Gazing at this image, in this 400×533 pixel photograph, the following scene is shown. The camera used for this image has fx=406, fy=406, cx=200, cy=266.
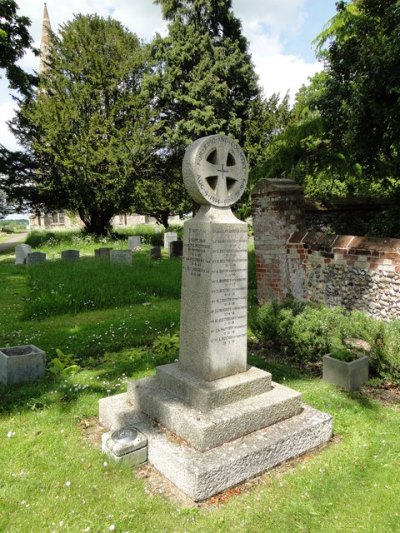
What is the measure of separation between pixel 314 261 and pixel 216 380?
4.57m

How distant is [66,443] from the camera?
383 centimetres

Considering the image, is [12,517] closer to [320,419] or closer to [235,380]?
[235,380]

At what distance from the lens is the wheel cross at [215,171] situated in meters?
3.72

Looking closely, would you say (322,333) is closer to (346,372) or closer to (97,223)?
(346,372)

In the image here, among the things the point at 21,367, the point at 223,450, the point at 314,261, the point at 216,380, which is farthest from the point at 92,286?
the point at 223,450

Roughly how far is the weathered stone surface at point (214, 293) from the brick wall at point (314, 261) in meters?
3.56

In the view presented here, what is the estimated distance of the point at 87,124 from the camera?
24734mm

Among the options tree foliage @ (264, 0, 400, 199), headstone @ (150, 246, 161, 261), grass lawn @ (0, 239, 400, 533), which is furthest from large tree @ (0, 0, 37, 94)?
grass lawn @ (0, 239, 400, 533)

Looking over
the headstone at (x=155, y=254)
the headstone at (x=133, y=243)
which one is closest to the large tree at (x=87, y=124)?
the headstone at (x=133, y=243)

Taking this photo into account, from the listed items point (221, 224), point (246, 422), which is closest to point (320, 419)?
point (246, 422)

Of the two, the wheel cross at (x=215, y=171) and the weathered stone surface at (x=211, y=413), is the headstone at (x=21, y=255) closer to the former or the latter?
the weathered stone surface at (x=211, y=413)

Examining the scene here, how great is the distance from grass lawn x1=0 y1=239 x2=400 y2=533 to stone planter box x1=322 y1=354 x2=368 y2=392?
147 millimetres

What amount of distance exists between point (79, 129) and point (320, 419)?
2435cm

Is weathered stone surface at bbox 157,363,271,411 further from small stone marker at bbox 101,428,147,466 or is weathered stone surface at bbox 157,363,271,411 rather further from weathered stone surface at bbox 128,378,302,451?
small stone marker at bbox 101,428,147,466
